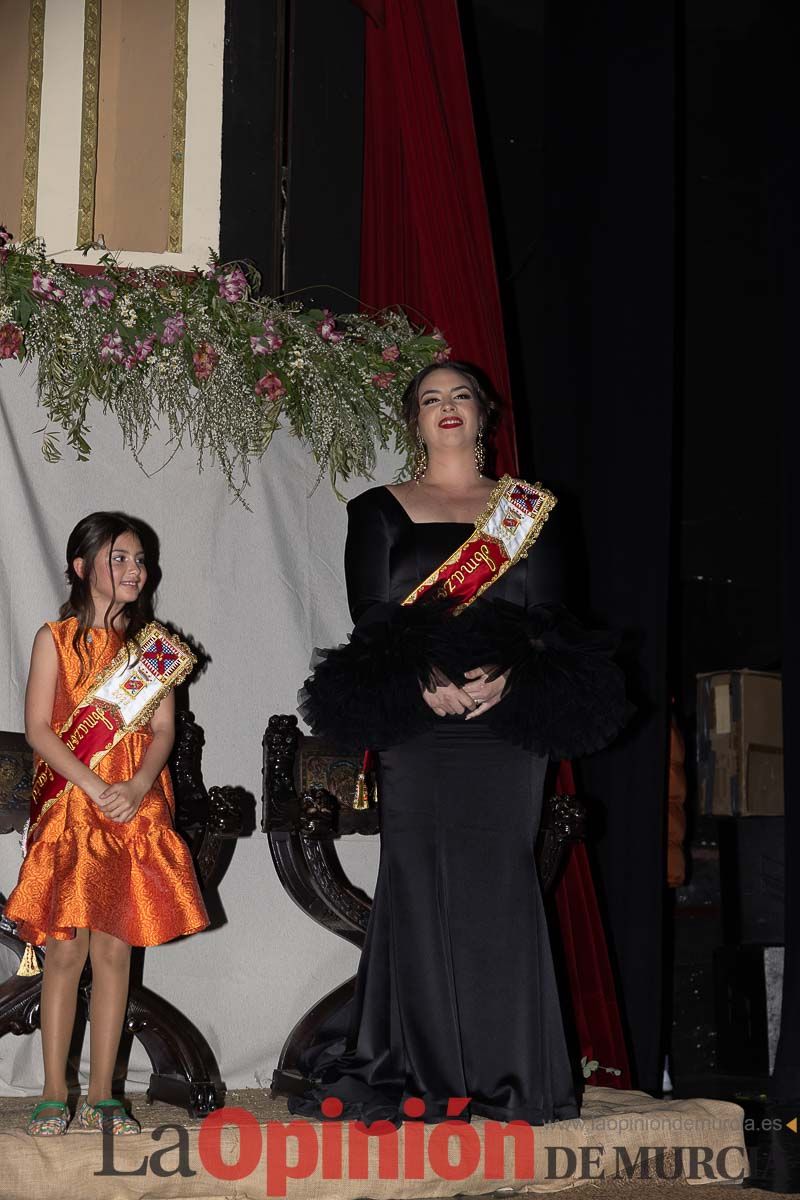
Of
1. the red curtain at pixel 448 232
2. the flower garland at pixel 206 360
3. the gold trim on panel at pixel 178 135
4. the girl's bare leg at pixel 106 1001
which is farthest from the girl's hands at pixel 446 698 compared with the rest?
the gold trim on panel at pixel 178 135

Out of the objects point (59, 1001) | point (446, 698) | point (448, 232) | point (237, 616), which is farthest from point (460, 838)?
point (448, 232)

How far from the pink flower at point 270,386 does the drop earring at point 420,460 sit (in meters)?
0.72

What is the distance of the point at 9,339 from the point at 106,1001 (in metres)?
1.58

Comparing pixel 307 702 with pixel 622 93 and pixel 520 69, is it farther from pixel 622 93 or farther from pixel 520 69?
pixel 520 69

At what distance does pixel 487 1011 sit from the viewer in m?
2.37

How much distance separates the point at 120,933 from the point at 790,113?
3042 millimetres

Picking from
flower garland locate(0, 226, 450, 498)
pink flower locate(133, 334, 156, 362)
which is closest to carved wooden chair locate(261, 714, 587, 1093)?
flower garland locate(0, 226, 450, 498)

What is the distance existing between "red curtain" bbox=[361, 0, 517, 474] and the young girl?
1.21 meters

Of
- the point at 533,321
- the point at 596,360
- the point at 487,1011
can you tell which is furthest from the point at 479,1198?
the point at 533,321

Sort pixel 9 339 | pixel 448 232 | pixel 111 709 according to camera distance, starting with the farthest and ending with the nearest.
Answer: pixel 448 232 → pixel 9 339 → pixel 111 709

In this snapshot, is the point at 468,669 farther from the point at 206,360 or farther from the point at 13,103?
the point at 13,103

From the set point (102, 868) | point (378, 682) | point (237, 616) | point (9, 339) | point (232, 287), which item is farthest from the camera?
point (237, 616)

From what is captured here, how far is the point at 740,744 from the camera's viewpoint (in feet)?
17.6

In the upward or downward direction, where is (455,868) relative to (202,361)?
downward
